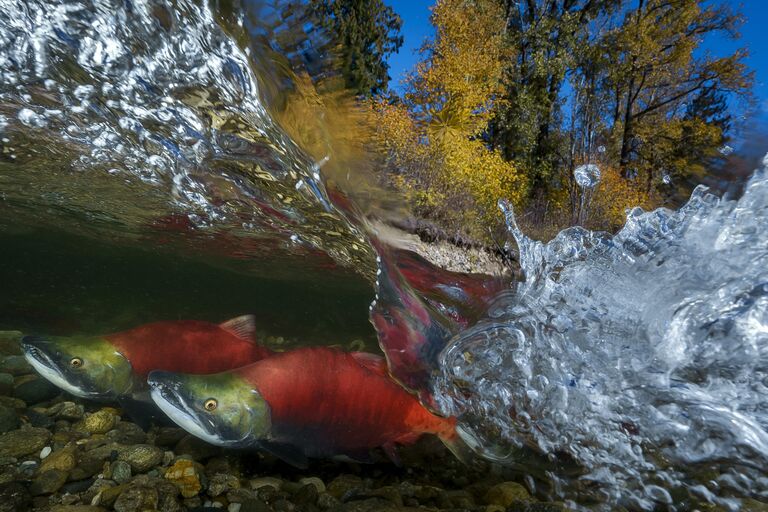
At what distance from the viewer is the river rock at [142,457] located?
251 centimetres

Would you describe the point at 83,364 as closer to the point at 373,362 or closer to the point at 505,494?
the point at 373,362

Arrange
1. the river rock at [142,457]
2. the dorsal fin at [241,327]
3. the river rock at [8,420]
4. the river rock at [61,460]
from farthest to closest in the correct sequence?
the dorsal fin at [241,327], the river rock at [8,420], the river rock at [142,457], the river rock at [61,460]

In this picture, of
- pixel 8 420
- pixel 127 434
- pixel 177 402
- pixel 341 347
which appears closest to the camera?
pixel 177 402

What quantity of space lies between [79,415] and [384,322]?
231 cm

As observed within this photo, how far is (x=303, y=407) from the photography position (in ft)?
8.63

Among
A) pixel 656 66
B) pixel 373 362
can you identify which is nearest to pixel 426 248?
pixel 373 362

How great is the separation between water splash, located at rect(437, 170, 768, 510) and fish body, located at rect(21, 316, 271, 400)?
5.12 feet

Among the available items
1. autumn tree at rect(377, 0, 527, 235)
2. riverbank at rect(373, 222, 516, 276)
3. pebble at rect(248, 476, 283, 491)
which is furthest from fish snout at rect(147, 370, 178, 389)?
autumn tree at rect(377, 0, 527, 235)

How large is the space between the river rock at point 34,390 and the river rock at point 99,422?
62cm

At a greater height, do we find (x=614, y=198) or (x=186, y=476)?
(x=614, y=198)

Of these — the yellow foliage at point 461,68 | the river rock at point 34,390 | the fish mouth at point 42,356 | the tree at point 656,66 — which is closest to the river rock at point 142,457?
the fish mouth at point 42,356

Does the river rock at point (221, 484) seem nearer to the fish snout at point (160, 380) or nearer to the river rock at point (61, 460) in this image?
the fish snout at point (160, 380)

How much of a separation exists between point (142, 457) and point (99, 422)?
80 centimetres

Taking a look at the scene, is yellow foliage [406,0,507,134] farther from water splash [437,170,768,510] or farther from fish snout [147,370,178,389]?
fish snout [147,370,178,389]
